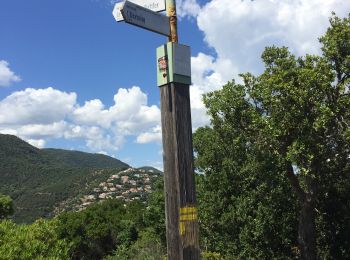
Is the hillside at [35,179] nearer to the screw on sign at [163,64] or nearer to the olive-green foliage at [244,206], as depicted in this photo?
the olive-green foliage at [244,206]

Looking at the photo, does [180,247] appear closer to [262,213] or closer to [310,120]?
[310,120]

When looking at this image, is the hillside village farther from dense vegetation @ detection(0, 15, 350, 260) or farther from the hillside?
dense vegetation @ detection(0, 15, 350, 260)

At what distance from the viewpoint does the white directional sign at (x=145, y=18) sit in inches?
143

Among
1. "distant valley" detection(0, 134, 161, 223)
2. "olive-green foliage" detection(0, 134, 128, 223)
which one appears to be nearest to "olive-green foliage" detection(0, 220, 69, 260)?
"olive-green foliage" detection(0, 134, 128, 223)

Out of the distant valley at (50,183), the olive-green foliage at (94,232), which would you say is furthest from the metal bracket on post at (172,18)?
the distant valley at (50,183)

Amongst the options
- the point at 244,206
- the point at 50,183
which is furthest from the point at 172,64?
the point at 50,183

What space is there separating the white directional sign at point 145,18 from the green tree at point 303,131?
9.01 metres

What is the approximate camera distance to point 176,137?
12.1 feet

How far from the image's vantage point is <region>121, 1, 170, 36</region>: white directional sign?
143 inches

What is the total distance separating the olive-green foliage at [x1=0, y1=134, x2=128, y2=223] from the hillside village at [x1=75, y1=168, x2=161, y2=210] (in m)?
2.29

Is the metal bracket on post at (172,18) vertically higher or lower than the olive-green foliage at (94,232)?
higher

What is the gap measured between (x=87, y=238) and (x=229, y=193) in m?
21.0

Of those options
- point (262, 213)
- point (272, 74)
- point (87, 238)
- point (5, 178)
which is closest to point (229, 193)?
point (262, 213)

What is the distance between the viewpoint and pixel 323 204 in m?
16.6
